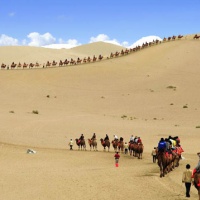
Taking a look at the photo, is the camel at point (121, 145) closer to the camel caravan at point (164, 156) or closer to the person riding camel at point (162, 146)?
the camel caravan at point (164, 156)

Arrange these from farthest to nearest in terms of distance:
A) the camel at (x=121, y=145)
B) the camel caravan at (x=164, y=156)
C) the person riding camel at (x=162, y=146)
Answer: the camel at (x=121, y=145) < the camel caravan at (x=164, y=156) < the person riding camel at (x=162, y=146)

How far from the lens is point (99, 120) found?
47.7 m

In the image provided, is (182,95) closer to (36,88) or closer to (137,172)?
(36,88)

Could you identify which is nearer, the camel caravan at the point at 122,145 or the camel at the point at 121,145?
the camel caravan at the point at 122,145

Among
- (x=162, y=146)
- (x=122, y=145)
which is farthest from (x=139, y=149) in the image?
(x=162, y=146)

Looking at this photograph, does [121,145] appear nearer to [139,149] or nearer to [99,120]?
[139,149]

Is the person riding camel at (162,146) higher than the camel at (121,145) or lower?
higher

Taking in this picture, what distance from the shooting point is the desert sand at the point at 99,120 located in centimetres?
1903

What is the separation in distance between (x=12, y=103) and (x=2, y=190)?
39501 mm

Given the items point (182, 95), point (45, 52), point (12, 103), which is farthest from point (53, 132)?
point (45, 52)

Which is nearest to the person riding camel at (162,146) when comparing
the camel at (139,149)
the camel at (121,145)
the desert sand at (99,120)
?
the desert sand at (99,120)

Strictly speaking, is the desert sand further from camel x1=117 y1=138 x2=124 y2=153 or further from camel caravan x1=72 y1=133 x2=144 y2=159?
camel x1=117 y1=138 x2=124 y2=153

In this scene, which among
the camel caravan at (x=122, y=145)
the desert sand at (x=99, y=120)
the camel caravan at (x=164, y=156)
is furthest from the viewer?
the camel caravan at (x=122, y=145)

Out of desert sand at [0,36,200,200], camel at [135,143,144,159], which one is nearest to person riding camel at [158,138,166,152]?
desert sand at [0,36,200,200]
